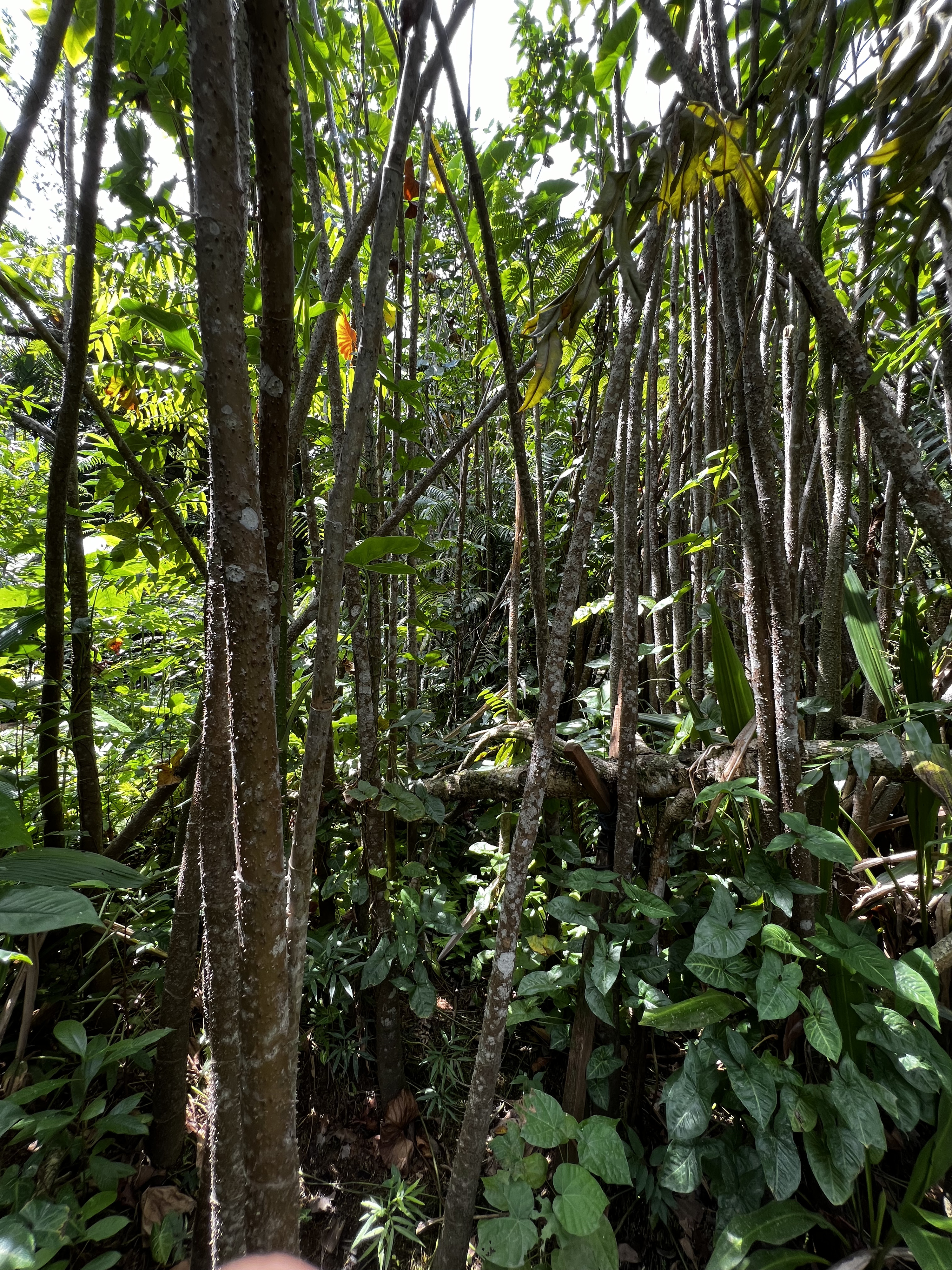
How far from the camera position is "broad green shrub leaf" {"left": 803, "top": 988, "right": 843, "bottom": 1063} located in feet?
3.08

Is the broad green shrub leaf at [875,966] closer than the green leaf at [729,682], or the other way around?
the broad green shrub leaf at [875,966]

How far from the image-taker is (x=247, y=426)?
57 cm

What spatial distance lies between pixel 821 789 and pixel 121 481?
163cm

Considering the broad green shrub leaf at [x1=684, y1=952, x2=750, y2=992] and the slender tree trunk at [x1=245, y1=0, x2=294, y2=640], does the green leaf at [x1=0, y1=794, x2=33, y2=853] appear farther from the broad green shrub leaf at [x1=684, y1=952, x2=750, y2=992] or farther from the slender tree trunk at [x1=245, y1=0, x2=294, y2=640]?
the broad green shrub leaf at [x1=684, y1=952, x2=750, y2=992]

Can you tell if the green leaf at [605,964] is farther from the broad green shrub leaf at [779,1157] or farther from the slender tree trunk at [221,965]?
the slender tree trunk at [221,965]

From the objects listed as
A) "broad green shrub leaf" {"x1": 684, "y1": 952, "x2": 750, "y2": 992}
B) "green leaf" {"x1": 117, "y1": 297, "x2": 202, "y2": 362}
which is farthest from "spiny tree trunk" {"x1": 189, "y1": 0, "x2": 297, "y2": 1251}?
"broad green shrub leaf" {"x1": 684, "y1": 952, "x2": 750, "y2": 992}

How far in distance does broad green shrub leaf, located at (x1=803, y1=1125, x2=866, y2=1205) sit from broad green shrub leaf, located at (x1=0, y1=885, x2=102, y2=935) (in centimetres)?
118

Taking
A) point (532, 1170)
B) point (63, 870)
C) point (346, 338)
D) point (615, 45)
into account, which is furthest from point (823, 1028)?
point (615, 45)

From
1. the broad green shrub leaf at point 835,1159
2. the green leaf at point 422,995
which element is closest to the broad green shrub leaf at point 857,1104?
the broad green shrub leaf at point 835,1159

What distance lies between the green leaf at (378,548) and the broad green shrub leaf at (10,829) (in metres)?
0.46

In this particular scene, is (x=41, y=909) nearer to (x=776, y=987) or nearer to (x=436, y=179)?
(x=776, y=987)

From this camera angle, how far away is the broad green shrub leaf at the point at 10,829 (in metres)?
0.63

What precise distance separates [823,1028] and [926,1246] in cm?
37

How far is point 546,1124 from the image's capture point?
3.33 feet
